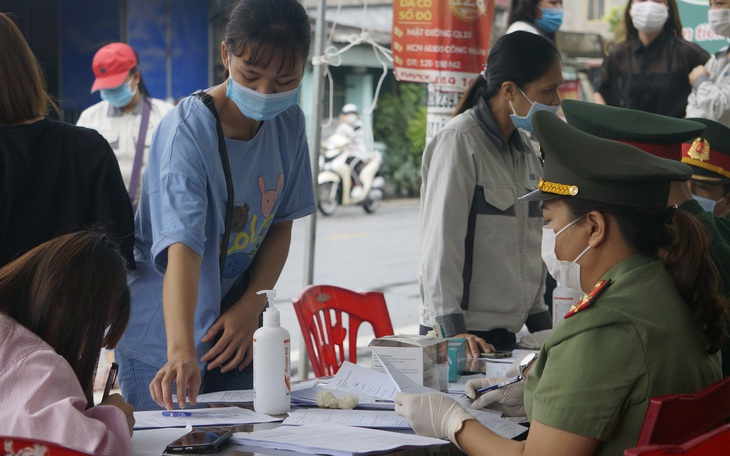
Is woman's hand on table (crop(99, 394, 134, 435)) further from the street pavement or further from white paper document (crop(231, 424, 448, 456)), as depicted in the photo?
the street pavement

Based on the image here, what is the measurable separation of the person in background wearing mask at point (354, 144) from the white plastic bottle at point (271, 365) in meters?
12.7

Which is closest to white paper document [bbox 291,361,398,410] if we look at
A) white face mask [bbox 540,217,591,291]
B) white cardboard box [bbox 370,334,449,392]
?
white cardboard box [bbox 370,334,449,392]

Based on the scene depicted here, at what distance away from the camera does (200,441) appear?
6.09 ft

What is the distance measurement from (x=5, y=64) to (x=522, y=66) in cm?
161

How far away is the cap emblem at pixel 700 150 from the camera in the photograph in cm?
306

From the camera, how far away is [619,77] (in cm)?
518

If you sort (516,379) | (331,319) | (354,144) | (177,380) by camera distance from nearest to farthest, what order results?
(177,380) < (516,379) < (331,319) < (354,144)

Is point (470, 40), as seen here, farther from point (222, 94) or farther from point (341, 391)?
point (341, 391)

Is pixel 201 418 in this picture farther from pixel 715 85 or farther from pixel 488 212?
pixel 715 85

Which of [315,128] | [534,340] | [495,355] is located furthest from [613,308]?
[315,128]

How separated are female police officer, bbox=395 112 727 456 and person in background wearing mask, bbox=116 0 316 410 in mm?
727

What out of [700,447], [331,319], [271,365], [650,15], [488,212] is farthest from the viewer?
[650,15]

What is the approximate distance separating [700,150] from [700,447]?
6.45ft

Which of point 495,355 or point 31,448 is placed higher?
point 31,448
